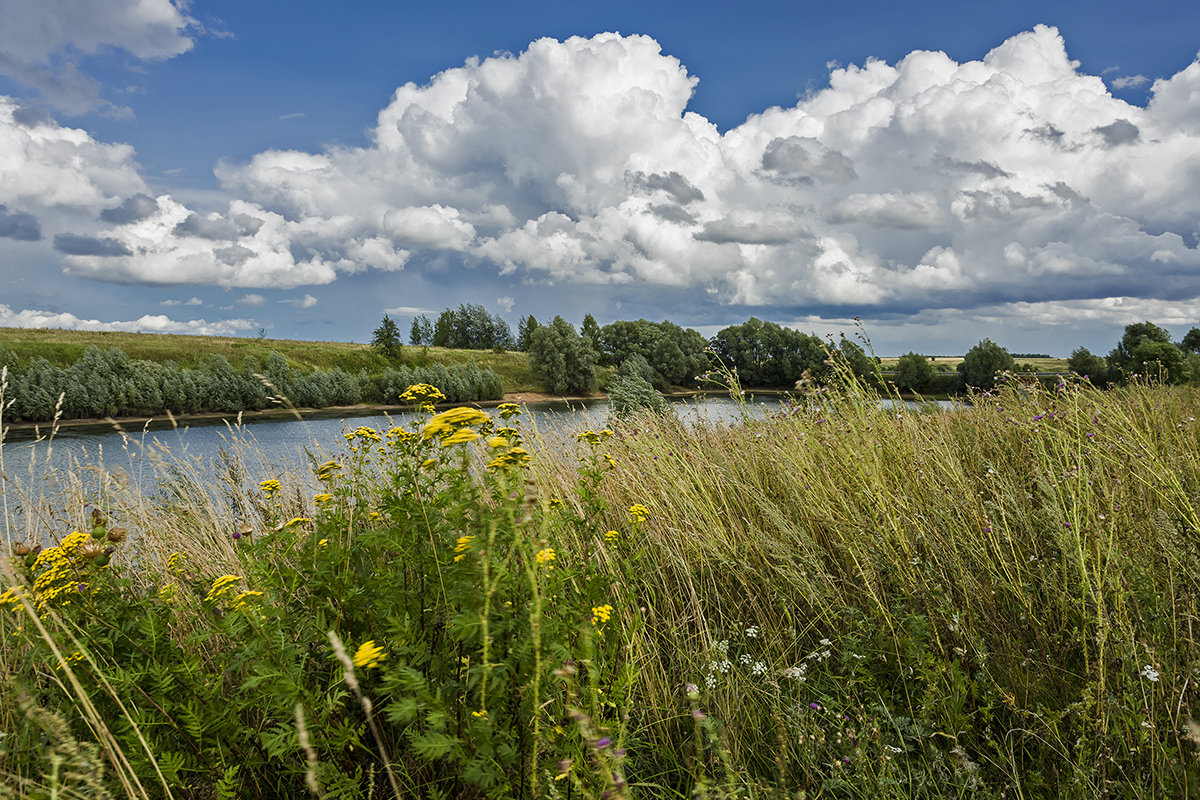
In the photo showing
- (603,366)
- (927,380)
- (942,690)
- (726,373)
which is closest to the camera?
(942,690)

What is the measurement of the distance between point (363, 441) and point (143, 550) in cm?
278

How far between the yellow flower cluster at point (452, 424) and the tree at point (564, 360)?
2273 inches

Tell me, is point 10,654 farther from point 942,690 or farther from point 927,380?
point 927,380

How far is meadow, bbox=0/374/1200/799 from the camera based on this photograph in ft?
4.75

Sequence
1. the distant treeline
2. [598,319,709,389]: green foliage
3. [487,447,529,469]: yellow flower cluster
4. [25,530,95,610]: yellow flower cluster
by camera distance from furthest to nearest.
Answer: [598,319,709,389]: green foliage, the distant treeline, [25,530,95,610]: yellow flower cluster, [487,447,529,469]: yellow flower cluster

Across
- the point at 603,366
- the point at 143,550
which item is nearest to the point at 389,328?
the point at 603,366

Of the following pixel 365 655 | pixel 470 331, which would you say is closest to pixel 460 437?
pixel 365 655

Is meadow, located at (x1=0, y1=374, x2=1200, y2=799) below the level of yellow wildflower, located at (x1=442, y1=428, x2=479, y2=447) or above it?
below

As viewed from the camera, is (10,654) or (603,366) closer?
(10,654)

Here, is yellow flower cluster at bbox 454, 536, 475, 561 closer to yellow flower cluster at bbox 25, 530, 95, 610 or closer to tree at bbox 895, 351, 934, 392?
yellow flower cluster at bbox 25, 530, 95, 610

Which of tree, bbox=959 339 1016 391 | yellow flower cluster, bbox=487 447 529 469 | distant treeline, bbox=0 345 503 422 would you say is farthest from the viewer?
distant treeline, bbox=0 345 503 422

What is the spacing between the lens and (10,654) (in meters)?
2.33

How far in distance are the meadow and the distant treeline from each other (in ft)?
130

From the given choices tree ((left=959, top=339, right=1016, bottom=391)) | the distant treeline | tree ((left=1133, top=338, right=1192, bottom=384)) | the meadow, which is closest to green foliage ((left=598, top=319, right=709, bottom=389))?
the distant treeline
